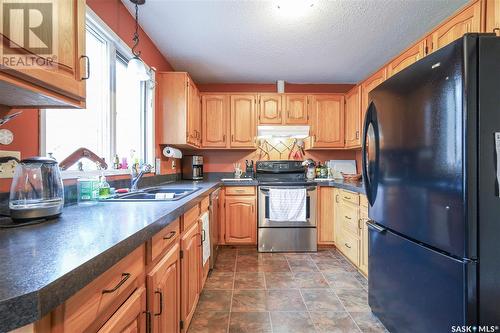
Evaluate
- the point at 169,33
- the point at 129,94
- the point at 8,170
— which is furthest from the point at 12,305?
the point at 169,33

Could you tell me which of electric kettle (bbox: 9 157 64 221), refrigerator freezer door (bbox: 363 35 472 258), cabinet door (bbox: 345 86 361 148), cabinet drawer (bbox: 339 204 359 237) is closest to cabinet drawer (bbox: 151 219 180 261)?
electric kettle (bbox: 9 157 64 221)

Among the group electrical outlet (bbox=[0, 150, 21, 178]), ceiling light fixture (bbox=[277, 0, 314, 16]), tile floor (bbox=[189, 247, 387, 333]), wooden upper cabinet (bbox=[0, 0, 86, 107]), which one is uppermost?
ceiling light fixture (bbox=[277, 0, 314, 16])

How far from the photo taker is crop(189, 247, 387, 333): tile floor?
5.43ft

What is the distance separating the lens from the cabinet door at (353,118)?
3.08 metres

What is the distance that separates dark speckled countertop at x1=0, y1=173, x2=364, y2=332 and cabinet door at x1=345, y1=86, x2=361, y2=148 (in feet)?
8.94

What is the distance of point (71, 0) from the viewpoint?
92 centimetres

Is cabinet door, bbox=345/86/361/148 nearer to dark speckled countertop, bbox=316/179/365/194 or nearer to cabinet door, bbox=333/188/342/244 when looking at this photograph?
dark speckled countertop, bbox=316/179/365/194

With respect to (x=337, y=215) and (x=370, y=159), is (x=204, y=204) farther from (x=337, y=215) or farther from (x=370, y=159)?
(x=337, y=215)

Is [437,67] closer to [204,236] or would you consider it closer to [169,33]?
[204,236]

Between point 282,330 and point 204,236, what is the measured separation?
86 cm

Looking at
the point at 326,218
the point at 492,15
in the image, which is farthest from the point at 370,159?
the point at 326,218

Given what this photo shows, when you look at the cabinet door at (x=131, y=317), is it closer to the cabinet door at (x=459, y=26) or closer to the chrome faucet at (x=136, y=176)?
the chrome faucet at (x=136, y=176)

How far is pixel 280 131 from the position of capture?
3.40m

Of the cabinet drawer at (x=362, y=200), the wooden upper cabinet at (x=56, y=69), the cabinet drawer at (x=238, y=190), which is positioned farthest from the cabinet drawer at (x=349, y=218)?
the wooden upper cabinet at (x=56, y=69)
